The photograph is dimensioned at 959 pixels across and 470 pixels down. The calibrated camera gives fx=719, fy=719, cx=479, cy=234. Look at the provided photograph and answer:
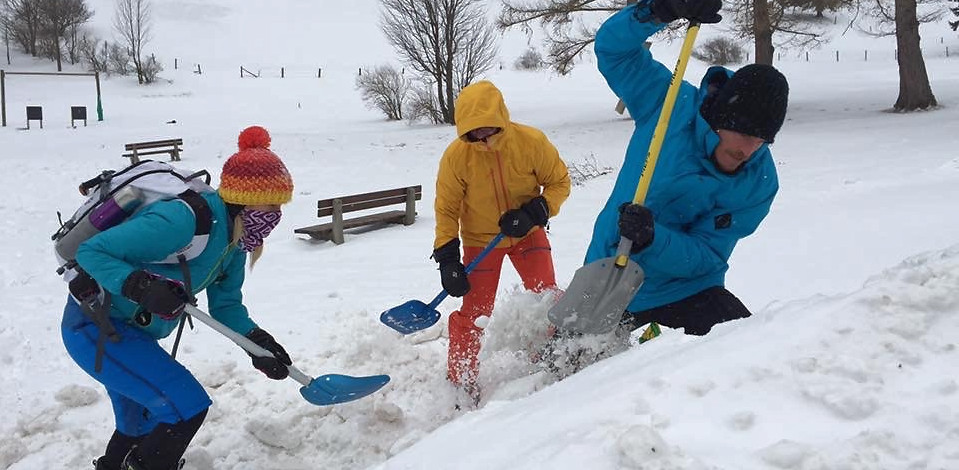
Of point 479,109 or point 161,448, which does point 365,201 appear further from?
point 161,448

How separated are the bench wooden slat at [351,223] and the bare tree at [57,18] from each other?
40476mm

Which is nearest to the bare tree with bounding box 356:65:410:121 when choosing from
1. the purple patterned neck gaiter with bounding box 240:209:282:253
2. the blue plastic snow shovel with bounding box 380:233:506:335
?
the blue plastic snow shovel with bounding box 380:233:506:335

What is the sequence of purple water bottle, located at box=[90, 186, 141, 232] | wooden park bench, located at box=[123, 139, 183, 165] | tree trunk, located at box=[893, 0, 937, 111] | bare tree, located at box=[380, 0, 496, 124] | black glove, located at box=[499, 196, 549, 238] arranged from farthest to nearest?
bare tree, located at box=[380, 0, 496, 124]
wooden park bench, located at box=[123, 139, 183, 165]
tree trunk, located at box=[893, 0, 937, 111]
black glove, located at box=[499, 196, 549, 238]
purple water bottle, located at box=[90, 186, 141, 232]

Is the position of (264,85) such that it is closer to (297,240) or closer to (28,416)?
(297,240)

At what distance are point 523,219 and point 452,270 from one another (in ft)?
1.45

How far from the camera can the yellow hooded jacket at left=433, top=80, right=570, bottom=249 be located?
358cm

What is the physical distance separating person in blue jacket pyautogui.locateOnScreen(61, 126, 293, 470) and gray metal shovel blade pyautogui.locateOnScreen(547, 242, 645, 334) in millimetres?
1213

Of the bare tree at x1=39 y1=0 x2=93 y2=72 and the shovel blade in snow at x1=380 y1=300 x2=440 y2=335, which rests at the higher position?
the bare tree at x1=39 y1=0 x2=93 y2=72

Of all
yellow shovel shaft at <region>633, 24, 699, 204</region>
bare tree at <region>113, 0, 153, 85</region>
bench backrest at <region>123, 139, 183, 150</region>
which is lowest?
bench backrest at <region>123, 139, 183, 150</region>

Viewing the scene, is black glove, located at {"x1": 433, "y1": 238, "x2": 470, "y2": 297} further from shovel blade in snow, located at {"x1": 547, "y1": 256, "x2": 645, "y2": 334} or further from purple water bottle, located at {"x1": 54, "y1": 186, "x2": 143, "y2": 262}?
purple water bottle, located at {"x1": 54, "y1": 186, "x2": 143, "y2": 262}

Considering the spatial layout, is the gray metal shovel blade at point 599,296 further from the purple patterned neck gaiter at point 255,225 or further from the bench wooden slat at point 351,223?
the bench wooden slat at point 351,223

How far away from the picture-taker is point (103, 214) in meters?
2.60

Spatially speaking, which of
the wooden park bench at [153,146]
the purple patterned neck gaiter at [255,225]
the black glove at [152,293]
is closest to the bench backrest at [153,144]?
the wooden park bench at [153,146]

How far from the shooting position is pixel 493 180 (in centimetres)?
364
